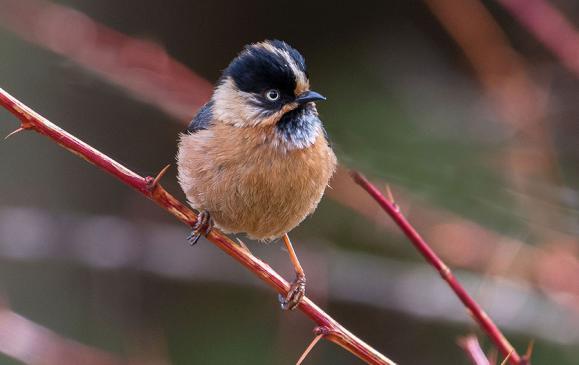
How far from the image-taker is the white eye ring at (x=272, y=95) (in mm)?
4223

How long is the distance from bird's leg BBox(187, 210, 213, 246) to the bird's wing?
465 millimetres

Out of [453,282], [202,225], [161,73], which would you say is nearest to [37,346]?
[202,225]

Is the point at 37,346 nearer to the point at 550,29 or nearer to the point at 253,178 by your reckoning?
the point at 253,178

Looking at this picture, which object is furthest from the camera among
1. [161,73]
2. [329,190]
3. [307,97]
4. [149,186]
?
[329,190]

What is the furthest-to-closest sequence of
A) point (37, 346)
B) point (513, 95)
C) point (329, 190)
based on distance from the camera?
point (329, 190) < point (513, 95) < point (37, 346)

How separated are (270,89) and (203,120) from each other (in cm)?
44

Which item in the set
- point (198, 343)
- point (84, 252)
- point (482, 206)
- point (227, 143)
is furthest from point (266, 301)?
point (227, 143)

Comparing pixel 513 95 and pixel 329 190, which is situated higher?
pixel 513 95

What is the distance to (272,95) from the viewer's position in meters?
4.23

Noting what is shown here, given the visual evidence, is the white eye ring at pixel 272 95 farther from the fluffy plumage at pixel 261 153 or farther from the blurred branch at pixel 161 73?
the blurred branch at pixel 161 73

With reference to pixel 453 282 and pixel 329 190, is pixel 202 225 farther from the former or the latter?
pixel 329 190

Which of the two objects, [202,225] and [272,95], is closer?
[202,225]

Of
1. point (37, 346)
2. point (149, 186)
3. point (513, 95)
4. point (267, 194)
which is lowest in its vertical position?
point (37, 346)

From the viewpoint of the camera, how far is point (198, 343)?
6953mm
